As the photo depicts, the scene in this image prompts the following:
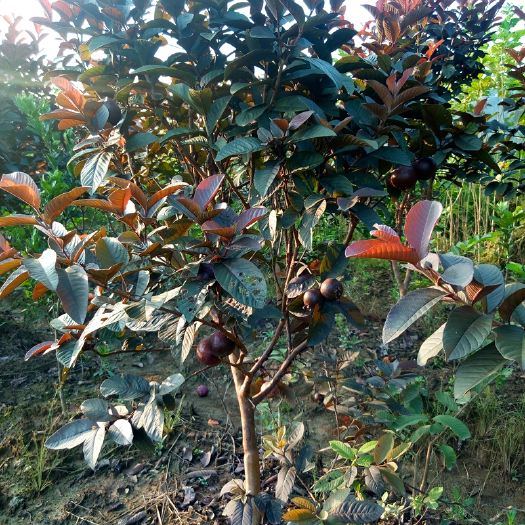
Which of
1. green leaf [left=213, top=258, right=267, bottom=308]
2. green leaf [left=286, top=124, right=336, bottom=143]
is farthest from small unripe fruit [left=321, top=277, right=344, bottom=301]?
green leaf [left=286, top=124, right=336, bottom=143]

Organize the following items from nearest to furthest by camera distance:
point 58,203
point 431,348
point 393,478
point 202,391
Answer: point 431,348 < point 58,203 < point 393,478 < point 202,391

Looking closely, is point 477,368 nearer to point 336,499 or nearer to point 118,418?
point 336,499

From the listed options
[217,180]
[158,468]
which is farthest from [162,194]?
[158,468]

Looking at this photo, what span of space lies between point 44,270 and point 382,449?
115 centimetres

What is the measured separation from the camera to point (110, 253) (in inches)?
36.9

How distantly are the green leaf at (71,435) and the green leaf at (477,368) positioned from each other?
0.89 meters

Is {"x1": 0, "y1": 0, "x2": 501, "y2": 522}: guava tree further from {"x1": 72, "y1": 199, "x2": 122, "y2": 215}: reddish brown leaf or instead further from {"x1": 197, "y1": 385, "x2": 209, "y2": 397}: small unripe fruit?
{"x1": 197, "y1": 385, "x2": 209, "y2": 397}: small unripe fruit

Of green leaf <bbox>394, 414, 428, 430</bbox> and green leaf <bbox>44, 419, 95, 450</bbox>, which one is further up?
green leaf <bbox>44, 419, 95, 450</bbox>

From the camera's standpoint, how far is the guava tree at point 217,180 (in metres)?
0.85

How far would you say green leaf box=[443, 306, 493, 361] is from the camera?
0.58 m

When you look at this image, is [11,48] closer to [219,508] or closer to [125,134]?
[125,134]

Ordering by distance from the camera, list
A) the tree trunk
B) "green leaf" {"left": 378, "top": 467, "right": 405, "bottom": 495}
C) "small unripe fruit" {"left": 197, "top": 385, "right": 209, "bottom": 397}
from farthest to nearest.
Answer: "small unripe fruit" {"left": 197, "top": 385, "right": 209, "bottom": 397}, the tree trunk, "green leaf" {"left": 378, "top": 467, "right": 405, "bottom": 495}

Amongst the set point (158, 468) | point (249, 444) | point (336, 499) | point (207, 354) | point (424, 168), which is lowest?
point (158, 468)

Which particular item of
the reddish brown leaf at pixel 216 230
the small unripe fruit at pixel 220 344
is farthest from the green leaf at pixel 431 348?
the small unripe fruit at pixel 220 344
